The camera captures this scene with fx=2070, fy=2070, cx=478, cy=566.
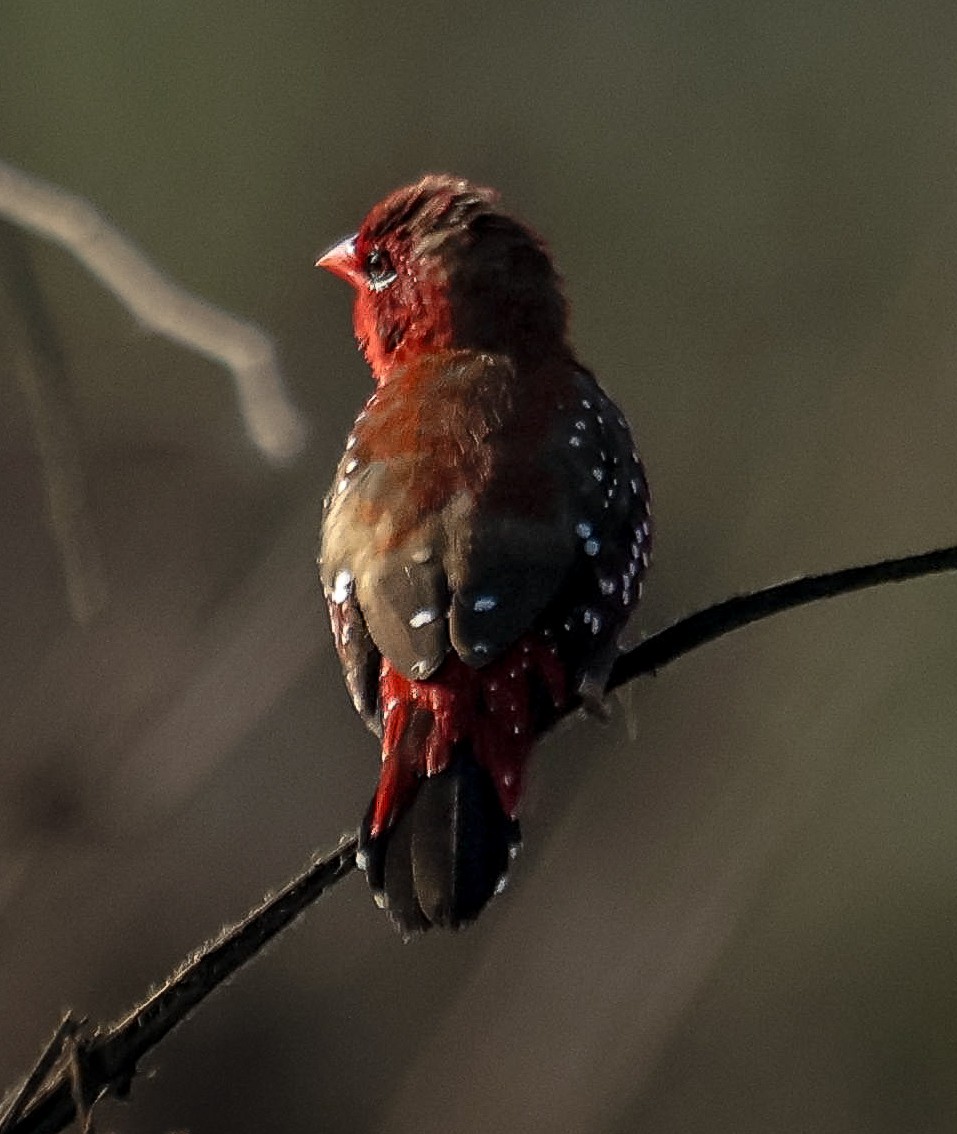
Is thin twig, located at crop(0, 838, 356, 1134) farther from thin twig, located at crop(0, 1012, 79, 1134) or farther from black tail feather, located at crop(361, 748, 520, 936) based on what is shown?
black tail feather, located at crop(361, 748, 520, 936)

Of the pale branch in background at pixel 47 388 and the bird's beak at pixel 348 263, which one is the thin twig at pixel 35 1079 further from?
the bird's beak at pixel 348 263

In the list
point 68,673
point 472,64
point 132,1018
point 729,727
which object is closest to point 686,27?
point 472,64

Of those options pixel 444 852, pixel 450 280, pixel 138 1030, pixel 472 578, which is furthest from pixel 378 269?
pixel 138 1030

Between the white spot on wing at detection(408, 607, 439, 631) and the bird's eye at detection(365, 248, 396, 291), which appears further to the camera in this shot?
the bird's eye at detection(365, 248, 396, 291)

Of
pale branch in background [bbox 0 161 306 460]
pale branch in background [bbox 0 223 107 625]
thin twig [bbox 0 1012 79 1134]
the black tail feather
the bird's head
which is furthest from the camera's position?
the bird's head

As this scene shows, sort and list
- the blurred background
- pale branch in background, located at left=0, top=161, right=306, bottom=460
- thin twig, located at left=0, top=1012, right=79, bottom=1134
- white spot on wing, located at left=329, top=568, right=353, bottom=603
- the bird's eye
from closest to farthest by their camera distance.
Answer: thin twig, located at left=0, top=1012, right=79, bottom=1134 < pale branch in background, located at left=0, top=161, right=306, bottom=460 < white spot on wing, located at left=329, top=568, right=353, bottom=603 < the bird's eye < the blurred background

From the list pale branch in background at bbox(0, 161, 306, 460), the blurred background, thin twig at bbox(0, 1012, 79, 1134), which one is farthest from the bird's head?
thin twig at bbox(0, 1012, 79, 1134)

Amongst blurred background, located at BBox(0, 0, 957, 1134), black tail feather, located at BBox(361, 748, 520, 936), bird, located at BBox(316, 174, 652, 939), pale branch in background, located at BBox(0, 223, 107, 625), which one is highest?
pale branch in background, located at BBox(0, 223, 107, 625)
